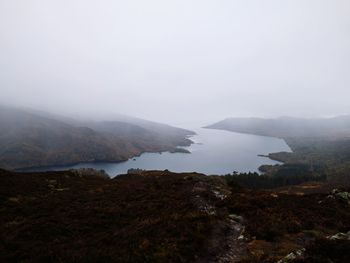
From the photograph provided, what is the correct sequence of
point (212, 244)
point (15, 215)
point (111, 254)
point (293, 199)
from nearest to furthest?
point (111, 254) < point (212, 244) < point (15, 215) < point (293, 199)

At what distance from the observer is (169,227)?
15805 mm

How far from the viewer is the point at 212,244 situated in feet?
46.4

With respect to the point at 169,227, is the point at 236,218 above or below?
below

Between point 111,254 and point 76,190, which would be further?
point 76,190

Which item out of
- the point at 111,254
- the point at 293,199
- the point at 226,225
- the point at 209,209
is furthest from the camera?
the point at 293,199

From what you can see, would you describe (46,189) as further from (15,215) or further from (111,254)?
(111,254)

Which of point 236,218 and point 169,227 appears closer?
point 169,227

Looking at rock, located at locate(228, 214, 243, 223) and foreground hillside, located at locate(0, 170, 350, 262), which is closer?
foreground hillside, located at locate(0, 170, 350, 262)

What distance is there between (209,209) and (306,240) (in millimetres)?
8377

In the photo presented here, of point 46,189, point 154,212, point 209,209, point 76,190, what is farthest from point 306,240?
point 46,189

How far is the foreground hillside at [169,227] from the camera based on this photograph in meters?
12.5

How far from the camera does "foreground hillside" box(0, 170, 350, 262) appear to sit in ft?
40.9

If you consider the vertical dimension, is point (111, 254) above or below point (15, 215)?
above

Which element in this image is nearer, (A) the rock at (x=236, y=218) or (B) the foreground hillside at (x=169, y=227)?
(B) the foreground hillside at (x=169, y=227)
